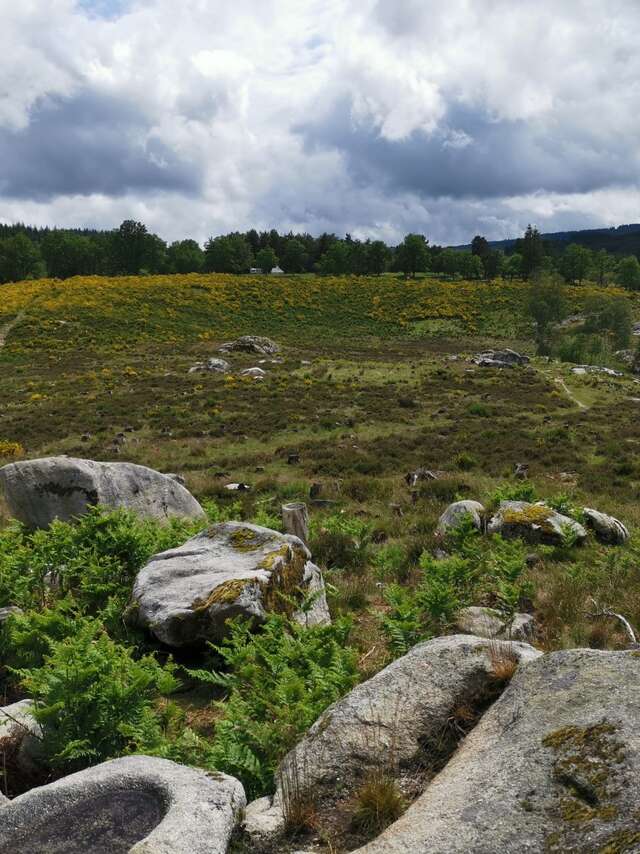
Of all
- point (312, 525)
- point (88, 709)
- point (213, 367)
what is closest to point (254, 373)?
point (213, 367)

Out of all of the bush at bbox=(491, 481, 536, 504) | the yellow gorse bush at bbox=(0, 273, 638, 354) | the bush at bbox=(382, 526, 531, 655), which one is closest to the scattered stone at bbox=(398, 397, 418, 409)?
the bush at bbox=(491, 481, 536, 504)

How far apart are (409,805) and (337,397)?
3374cm

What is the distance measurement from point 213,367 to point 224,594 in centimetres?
4175

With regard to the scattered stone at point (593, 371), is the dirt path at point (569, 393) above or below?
below

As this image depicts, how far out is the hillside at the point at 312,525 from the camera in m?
4.76

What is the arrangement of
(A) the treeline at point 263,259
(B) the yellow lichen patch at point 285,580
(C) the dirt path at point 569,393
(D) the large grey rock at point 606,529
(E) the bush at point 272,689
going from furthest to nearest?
(A) the treeline at point 263,259 < (C) the dirt path at point 569,393 < (D) the large grey rock at point 606,529 < (B) the yellow lichen patch at point 285,580 < (E) the bush at point 272,689

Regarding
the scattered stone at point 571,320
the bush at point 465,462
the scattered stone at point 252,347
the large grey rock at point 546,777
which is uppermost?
the scattered stone at point 571,320

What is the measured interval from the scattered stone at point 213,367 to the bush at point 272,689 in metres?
41.3

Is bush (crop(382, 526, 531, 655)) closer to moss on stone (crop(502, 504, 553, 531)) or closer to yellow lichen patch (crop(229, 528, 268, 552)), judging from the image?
yellow lichen patch (crop(229, 528, 268, 552))

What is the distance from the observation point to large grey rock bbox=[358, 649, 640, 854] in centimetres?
284

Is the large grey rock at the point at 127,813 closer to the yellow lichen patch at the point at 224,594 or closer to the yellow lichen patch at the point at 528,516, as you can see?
the yellow lichen patch at the point at 224,594

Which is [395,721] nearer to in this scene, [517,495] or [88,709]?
[88,709]

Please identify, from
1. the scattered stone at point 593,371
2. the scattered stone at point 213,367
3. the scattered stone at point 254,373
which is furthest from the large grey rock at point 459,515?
the scattered stone at point 593,371

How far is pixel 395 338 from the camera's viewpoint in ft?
253
